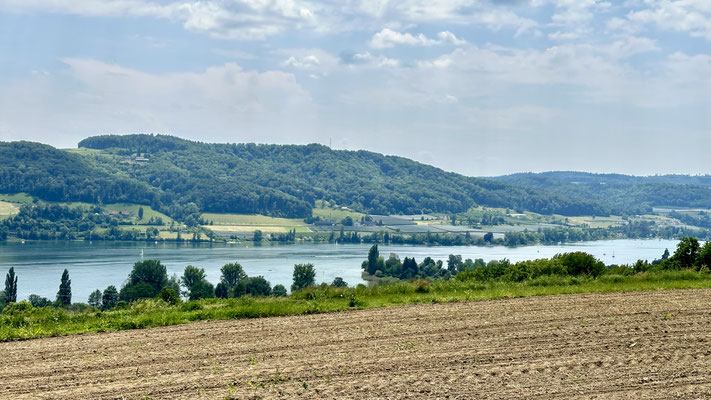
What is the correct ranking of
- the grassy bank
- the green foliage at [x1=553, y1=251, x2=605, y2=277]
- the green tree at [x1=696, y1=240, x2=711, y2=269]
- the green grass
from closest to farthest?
the grassy bank, the green foliage at [x1=553, y1=251, x2=605, y2=277], the green tree at [x1=696, y1=240, x2=711, y2=269], the green grass

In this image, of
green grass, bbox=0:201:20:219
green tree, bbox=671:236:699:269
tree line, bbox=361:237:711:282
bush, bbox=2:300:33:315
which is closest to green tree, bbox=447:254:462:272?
green tree, bbox=671:236:699:269

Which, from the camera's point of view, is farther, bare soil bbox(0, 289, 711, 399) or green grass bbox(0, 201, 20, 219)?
green grass bbox(0, 201, 20, 219)

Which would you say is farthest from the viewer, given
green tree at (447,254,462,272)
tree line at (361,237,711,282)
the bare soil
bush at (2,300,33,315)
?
green tree at (447,254,462,272)

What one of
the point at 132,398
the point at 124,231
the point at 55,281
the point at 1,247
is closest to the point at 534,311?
the point at 132,398

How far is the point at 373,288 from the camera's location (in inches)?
672

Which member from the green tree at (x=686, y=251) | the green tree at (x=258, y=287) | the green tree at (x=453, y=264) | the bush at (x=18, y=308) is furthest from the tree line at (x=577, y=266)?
the green tree at (x=453, y=264)

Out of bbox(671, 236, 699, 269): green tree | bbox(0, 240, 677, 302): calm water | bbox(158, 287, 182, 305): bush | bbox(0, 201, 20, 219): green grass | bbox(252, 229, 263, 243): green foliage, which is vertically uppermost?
bbox(0, 201, 20, 219): green grass

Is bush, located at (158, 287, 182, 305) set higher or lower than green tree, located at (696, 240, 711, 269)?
lower

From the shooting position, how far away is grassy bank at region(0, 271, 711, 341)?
1268 cm

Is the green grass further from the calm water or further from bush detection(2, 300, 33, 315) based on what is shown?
bush detection(2, 300, 33, 315)

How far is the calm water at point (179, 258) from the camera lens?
94.7 m

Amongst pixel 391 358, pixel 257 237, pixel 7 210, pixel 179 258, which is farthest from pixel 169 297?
pixel 7 210

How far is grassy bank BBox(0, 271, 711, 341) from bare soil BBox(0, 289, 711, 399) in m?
0.60

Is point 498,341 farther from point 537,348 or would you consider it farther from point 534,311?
point 534,311
